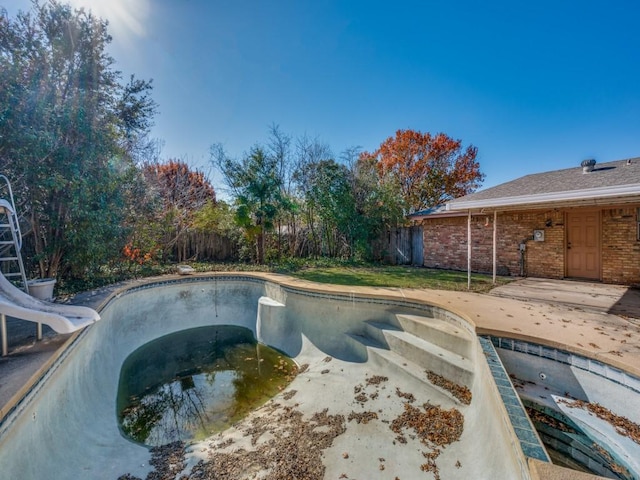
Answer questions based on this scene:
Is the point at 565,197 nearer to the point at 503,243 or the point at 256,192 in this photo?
the point at 503,243

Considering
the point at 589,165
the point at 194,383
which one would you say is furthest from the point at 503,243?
the point at 194,383

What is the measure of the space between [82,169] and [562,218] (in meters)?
11.4

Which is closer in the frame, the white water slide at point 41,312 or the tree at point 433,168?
the white water slide at point 41,312

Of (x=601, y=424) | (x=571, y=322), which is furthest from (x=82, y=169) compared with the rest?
(x=571, y=322)

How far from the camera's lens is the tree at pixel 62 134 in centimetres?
454

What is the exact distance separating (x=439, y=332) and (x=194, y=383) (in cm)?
387

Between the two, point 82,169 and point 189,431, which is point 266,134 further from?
point 189,431

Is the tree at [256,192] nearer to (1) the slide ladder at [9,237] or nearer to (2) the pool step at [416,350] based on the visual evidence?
(1) the slide ladder at [9,237]

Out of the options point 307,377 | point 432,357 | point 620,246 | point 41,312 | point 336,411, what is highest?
point 620,246

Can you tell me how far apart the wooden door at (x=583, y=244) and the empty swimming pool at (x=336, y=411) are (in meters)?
5.81

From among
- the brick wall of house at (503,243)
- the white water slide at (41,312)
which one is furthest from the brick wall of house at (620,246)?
the white water slide at (41,312)

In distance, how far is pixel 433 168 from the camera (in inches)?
713

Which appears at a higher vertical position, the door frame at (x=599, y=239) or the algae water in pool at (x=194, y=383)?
the door frame at (x=599, y=239)

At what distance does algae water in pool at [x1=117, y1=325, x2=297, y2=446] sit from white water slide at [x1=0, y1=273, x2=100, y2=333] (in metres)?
1.57
